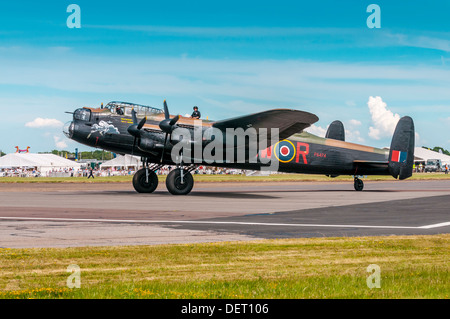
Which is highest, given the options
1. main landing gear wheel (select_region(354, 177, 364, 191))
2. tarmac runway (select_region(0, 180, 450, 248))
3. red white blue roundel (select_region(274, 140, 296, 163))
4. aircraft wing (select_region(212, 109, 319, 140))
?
aircraft wing (select_region(212, 109, 319, 140))

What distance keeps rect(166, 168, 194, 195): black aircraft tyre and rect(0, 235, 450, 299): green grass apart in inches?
672

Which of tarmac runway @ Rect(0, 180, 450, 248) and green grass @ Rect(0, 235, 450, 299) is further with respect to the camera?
tarmac runway @ Rect(0, 180, 450, 248)

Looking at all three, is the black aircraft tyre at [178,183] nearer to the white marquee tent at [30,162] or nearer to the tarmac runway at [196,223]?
the tarmac runway at [196,223]

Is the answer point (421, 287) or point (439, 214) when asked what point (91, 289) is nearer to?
point (421, 287)

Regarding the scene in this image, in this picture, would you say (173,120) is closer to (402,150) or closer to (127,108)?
(127,108)

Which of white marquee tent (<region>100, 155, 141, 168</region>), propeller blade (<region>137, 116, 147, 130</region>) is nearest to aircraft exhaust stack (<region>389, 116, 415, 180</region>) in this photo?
propeller blade (<region>137, 116, 147, 130</region>)

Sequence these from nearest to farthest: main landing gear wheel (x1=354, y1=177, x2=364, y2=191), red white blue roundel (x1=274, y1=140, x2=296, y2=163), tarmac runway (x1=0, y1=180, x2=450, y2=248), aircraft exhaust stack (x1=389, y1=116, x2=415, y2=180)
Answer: tarmac runway (x1=0, y1=180, x2=450, y2=248) < red white blue roundel (x1=274, y1=140, x2=296, y2=163) < aircraft exhaust stack (x1=389, y1=116, x2=415, y2=180) < main landing gear wheel (x1=354, y1=177, x2=364, y2=191)

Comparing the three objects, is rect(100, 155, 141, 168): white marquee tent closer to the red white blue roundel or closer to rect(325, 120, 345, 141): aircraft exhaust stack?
rect(325, 120, 345, 141): aircraft exhaust stack

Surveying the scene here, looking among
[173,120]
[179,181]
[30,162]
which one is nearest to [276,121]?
[173,120]

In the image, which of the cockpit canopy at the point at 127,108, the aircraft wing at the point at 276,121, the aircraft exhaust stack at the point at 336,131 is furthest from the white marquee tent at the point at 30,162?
the aircraft wing at the point at 276,121

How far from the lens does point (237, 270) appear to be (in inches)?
304

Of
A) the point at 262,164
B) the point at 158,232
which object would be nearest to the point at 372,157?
the point at 262,164

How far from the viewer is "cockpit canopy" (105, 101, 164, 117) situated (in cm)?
2817

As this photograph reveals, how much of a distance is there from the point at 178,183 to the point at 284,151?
23.3 feet
